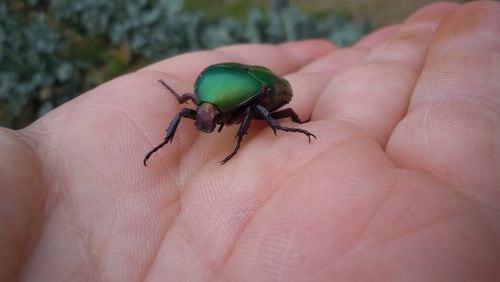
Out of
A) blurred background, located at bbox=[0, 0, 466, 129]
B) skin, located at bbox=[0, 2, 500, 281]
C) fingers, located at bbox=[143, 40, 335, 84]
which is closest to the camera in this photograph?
skin, located at bbox=[0, 2, 500, 281]

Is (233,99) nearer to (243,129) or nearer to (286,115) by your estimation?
(243,129)

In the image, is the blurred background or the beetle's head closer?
the beetle's head

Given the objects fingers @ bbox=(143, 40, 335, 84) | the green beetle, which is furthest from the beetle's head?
fingers @ bbox=(143, 40, 335, 84)

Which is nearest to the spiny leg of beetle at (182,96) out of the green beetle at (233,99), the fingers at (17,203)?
the green beetle at (233,99)

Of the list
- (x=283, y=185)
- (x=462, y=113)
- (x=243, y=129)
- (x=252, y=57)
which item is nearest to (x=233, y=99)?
(x=243, y=129)

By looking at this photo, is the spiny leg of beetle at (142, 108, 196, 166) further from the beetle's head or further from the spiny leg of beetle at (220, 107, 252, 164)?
the spiny leg of beetle at (220, 107, 252, 164)

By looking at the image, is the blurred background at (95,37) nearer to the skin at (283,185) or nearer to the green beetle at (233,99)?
the skin at (283,185)

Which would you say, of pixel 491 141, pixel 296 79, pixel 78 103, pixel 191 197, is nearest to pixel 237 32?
pixel 296 79
